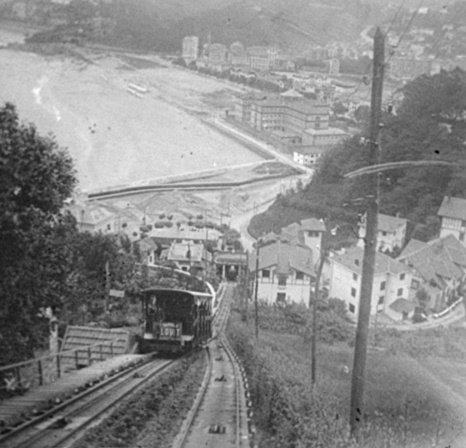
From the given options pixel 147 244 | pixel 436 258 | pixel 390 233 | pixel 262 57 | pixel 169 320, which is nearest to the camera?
pixel 169 320

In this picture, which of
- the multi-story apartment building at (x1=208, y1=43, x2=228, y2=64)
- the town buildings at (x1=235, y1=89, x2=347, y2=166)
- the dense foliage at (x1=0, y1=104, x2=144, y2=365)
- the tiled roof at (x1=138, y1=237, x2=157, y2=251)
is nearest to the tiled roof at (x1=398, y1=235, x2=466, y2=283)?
the tiled roof at (x1=138, y1=237, x2=157, y2=251)

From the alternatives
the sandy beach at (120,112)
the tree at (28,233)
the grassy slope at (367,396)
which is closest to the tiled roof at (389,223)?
the grassy slope at (367,396)

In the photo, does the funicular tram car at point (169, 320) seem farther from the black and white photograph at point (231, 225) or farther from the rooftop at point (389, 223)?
the rooftop at point (389, 223)

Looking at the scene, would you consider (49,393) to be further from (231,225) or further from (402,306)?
(231,225)

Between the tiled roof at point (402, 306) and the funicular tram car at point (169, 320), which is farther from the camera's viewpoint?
the tiled roof at point (402, 306)

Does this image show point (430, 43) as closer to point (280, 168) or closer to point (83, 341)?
point (280, 168)

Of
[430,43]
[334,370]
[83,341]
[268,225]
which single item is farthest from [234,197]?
[83,341]

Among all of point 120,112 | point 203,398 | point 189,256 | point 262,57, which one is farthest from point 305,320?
point 262,57
